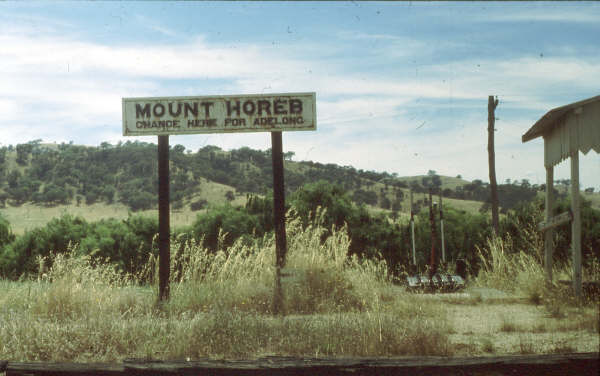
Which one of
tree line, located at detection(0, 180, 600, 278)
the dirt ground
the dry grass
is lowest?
the dirt ground

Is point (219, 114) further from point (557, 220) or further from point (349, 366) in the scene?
point (557, 220)

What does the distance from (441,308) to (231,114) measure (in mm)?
4235

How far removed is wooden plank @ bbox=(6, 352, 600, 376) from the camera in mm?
5320

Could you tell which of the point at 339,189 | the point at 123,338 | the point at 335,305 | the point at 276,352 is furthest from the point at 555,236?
the point at 123,338

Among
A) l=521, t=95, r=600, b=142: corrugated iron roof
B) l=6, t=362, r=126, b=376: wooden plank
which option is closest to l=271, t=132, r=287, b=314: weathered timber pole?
l=6, t=362, r=126, b=376: wooden plank

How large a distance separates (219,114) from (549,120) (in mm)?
4877

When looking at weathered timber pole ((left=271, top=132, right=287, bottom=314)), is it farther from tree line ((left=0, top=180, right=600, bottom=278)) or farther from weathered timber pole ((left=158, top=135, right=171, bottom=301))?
tree line ((left=0, top=180, right=600, bottom=278))

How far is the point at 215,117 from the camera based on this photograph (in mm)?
9039

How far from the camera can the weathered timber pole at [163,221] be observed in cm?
895

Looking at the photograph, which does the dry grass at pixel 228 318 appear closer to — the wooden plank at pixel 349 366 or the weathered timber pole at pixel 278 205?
the weathered timber pole at pixel 278 205

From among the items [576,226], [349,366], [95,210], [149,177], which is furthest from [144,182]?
[349,366]

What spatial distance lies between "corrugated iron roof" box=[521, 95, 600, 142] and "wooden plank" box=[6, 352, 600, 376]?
412cm

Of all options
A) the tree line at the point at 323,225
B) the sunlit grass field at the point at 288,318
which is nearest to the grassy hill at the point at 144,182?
the tree line at the point at 323,225

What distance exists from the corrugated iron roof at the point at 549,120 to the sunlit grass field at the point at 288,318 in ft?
7.75
